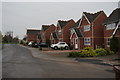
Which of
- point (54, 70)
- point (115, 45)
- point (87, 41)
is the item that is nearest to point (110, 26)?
point (115, 45)

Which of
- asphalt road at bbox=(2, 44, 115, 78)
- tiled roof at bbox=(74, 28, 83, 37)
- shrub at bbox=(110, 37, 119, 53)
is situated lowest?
asphalt road at bbox=(2, 44, 115, 78)

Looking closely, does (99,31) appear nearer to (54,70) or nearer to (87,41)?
(87,41)

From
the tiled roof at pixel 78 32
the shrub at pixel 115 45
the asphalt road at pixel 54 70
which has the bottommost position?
the asphalt road at pixel 54 70

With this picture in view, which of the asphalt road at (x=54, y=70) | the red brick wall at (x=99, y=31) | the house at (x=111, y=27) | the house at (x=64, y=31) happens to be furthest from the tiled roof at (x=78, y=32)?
the asphalt road at (x=54, y=70)

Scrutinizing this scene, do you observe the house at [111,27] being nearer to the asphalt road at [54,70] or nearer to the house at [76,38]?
the house at [76,38]

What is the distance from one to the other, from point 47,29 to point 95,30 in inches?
1224

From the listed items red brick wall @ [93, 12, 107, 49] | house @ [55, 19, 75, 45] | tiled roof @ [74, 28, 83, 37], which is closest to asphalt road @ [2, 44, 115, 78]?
red brick wall @ [93, 12, 107, 49]

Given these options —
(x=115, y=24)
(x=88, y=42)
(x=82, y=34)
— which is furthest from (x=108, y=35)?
(x=82, y=34)

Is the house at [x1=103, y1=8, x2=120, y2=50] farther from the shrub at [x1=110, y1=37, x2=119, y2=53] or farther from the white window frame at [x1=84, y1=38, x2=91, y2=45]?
the white window frame at [x1=84, y1=38, x2=91, y2=45]

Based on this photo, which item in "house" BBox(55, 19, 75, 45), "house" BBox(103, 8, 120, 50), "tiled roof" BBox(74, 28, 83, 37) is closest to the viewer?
"house" BBox(103, 8, 120, 50)

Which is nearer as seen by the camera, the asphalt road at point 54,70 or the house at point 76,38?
the asphalt road at point 54,70

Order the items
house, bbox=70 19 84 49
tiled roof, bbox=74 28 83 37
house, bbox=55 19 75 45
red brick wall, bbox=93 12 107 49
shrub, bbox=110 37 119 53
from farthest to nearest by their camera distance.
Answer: house, bbox=55 19 75 45
tiled roof, bbox=74 28 83 37
house, bbox=70 19 84 49
red brick wall, bbox=93 12 107 49
shrub, bbox=110 37 119 53

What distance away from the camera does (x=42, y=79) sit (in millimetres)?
7734

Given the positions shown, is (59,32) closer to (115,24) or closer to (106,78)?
(115,24)
